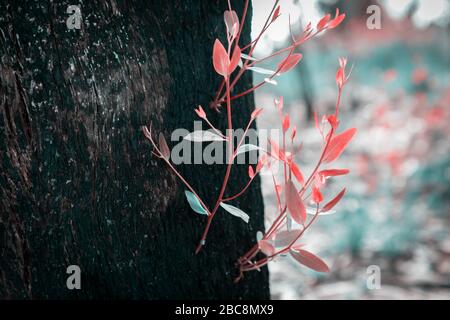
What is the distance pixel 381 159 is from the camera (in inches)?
131

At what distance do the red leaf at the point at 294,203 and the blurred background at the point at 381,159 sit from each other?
24cm

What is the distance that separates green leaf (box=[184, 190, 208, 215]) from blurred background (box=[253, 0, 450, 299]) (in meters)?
0.29

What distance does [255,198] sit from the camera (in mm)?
890

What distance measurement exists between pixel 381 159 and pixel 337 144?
2715 mm

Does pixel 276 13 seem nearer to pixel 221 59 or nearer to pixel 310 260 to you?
pixel 221 59

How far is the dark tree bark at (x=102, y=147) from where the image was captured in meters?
0.71

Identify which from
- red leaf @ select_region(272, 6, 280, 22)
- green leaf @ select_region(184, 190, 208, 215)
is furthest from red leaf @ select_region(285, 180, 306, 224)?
red leaf @ select_region(272, 6, 280, 22)

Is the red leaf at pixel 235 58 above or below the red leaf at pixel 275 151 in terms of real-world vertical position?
above

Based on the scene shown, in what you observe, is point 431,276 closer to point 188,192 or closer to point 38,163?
point 188,192

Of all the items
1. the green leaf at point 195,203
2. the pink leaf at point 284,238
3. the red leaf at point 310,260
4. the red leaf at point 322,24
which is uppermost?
the red leaf at point 322,24

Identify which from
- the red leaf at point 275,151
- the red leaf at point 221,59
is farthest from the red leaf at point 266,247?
the red leaf at point 221,59

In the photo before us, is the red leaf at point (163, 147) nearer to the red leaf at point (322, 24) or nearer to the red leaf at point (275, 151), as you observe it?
the red leaf at point (275, 151)

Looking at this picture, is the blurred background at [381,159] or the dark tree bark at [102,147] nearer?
the dark tree bark at [102,147]
